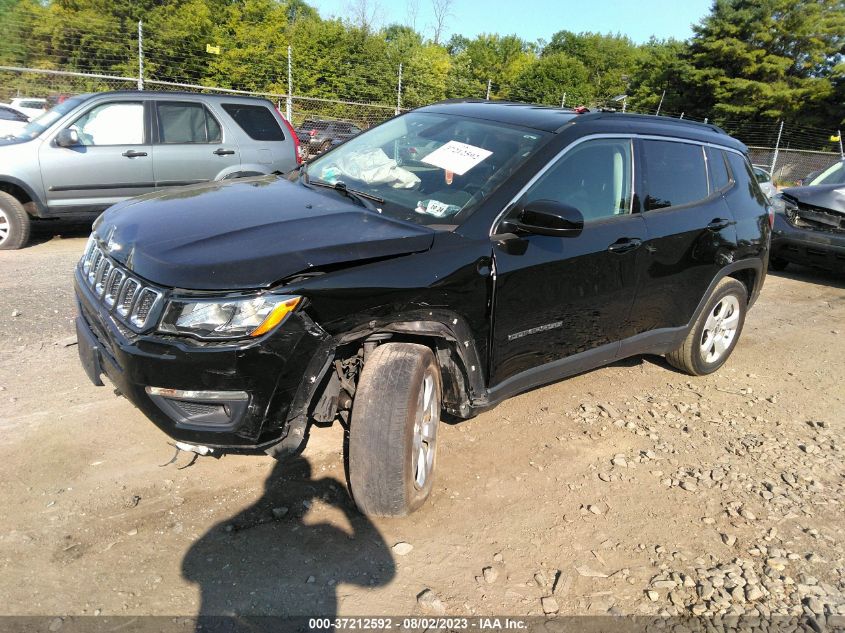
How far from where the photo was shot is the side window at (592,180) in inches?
139

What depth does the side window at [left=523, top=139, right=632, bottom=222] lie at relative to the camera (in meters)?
3.52

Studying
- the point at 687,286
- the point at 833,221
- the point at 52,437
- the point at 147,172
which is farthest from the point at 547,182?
the point at 833,221

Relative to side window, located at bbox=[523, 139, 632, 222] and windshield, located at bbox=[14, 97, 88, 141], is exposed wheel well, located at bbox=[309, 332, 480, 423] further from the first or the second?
windshield, located at bbox=[14, 97, 88, 141]

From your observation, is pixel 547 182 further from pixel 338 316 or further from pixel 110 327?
pixel 110 327

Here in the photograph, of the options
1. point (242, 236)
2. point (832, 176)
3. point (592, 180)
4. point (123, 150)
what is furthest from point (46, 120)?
point (832, 176)

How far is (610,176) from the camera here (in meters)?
3.91

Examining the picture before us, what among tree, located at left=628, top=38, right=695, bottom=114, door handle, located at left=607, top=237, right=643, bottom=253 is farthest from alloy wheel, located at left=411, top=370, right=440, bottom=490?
tree, located at left=628, top=38, right=695, bottom=114

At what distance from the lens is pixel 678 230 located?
4.24 metres

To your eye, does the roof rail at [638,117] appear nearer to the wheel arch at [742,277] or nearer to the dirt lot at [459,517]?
the wheel arch at [742,277]

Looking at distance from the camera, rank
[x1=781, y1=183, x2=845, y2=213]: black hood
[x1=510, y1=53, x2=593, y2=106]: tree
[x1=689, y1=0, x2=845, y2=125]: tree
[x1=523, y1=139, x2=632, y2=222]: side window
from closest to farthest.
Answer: [x1=523, y1=139, x2=632, y2=222]: side window
[x1=781, y1=183, x2=845, y2=213]: black hood
[x1=689, y1=0, x2=845, y2=125]: tree
[x1=510, y1=53, x2=593, y2=106]: tree

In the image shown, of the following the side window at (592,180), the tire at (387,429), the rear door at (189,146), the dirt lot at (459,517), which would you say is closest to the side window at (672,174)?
the side window at (592,180)

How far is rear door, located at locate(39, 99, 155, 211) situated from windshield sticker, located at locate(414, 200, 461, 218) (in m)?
5.51

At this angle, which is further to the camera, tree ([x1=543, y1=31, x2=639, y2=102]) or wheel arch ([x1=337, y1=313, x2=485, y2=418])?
tree ([x1=543, y1=31, x2=639, y2=102])

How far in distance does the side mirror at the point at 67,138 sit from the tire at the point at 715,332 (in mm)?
6507
